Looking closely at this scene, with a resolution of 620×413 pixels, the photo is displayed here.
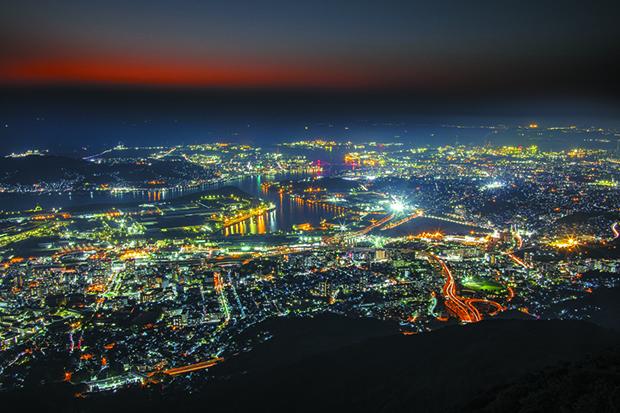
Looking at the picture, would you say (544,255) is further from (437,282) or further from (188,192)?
(188,192)

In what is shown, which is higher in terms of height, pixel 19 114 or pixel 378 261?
pixel 19 114

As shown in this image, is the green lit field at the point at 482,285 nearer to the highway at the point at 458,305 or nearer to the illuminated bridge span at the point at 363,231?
the highway at the point at 458,305

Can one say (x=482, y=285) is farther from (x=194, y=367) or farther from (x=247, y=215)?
(x=247, y=215)

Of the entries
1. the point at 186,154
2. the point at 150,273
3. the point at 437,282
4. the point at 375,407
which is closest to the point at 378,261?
the point at 437,282

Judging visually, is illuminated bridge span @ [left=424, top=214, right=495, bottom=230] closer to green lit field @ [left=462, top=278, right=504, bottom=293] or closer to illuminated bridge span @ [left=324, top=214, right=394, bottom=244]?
illuminated bridge span @ [left=324, top=214, right=394, bottom=244]

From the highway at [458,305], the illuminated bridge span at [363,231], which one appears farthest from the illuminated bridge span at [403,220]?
the highway at [458,305]

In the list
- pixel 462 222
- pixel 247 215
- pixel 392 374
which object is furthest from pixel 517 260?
pixel 247 215
